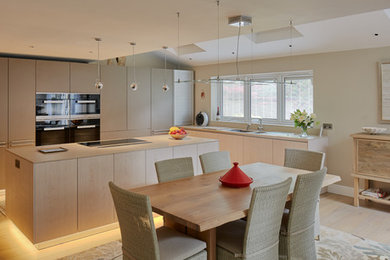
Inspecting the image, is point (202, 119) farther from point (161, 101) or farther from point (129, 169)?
point (129, 169)

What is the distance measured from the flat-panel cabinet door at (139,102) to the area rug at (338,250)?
10.4ft

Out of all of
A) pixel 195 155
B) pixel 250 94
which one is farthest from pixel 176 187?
pixel 250 94

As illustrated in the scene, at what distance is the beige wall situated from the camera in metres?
4.53

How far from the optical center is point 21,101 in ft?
16.5

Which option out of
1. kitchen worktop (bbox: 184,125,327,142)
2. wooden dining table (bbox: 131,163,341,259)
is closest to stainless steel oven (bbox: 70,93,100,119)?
kitchen worktop (bbox: 184,125,327,142)

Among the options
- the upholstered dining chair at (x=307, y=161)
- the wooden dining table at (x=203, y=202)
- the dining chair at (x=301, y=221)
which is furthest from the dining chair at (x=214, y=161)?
the dining chair at (x=301, y=221)

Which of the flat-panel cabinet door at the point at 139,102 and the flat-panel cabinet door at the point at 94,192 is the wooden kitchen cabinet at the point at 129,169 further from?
the flat-panel cabinet door at the point at 139,102

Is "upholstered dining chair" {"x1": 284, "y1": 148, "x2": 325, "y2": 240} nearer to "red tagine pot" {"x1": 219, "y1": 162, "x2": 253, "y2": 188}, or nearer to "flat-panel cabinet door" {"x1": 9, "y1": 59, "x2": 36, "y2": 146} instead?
"red tagine pot" {"x1": 219, "y1": 162, "x2": 253, "y2": 188}

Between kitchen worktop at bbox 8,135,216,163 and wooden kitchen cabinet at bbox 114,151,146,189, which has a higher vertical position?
kitchen worktop at bbox 8,135,216,163

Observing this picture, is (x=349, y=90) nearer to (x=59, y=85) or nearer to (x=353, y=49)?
(x=353, y=49)

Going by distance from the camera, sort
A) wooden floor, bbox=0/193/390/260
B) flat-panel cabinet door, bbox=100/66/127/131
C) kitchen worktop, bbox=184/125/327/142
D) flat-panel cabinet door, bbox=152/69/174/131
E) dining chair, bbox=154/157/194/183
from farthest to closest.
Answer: flat-panel cabinet door, bbox=152/69/174/131, flat-panel cabinet door, bbox=100/66/127/131, kitchen worktop, bbox=184/125/327/142, wooden floor, bbox=0/193/390/260, dining chair, bbox=154/157/194/183

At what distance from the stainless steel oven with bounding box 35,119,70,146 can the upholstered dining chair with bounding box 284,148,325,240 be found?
12.1 feet

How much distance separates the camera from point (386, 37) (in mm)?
4129

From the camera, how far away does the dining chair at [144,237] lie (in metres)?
1.89
